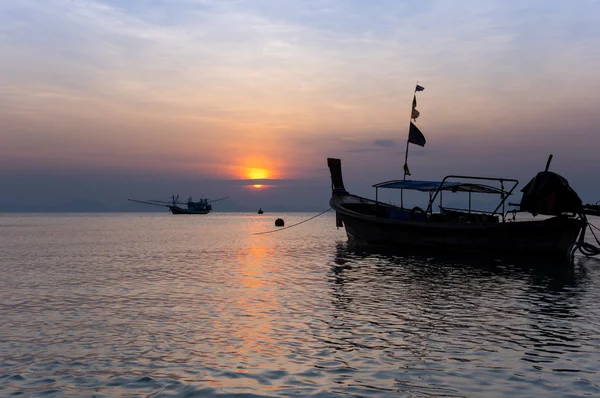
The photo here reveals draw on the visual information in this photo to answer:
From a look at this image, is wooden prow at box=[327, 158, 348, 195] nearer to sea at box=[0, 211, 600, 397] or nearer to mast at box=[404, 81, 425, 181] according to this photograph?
mast at box=[404, 81, 425, 181]

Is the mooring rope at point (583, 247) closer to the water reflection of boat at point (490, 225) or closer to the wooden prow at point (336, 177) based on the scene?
the water reflection of boat at point (490, 225)

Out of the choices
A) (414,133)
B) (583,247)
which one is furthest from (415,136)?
(583,247)

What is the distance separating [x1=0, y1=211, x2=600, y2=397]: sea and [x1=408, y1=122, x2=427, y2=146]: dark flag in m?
14.9

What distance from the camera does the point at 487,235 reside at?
95.0ft

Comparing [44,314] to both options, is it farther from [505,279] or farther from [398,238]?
[398,238]

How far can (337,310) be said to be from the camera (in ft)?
48.2

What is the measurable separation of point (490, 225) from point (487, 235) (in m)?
0.64

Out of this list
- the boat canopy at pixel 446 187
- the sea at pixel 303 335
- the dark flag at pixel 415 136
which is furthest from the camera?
the dark flag at pixel 415 136

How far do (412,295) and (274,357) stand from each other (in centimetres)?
870

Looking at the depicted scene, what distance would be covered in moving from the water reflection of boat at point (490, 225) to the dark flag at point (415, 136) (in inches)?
123

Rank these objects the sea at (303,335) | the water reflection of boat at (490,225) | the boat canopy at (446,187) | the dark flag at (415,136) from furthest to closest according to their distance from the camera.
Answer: the dark flag at (415,136)
the boat canopy at (446,187)
the water reflection of boat at (490,225)
the sea at (303,335)

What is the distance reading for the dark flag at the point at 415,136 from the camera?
36.7 m

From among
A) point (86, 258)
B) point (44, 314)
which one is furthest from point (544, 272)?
point (86, 258)

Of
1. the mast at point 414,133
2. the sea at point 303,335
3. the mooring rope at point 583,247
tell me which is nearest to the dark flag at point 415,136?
the mast at point 414,133
